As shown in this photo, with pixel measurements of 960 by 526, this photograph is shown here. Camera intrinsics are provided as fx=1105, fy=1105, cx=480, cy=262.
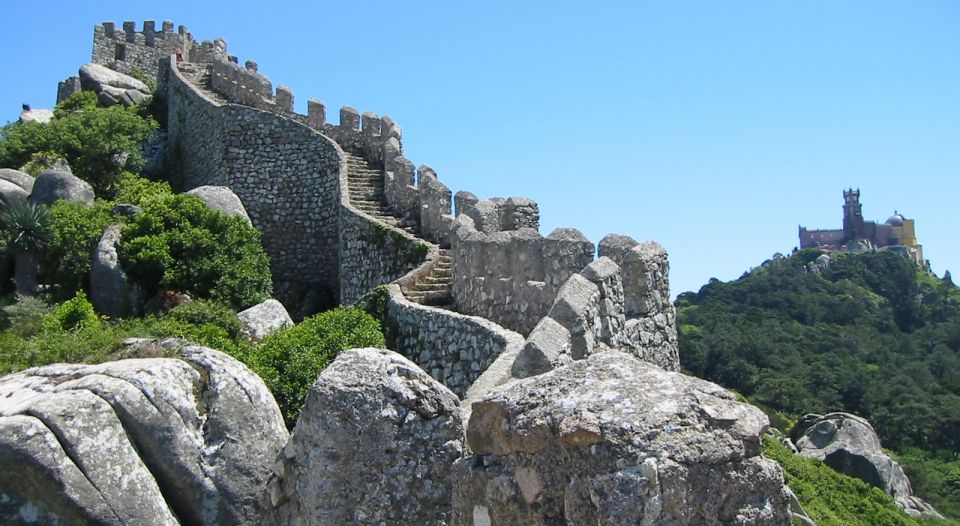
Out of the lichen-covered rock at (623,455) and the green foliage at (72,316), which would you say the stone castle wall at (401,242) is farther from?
the green foliage at (72,316)

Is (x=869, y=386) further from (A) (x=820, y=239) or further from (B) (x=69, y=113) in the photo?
(A) (x=820, y=239)

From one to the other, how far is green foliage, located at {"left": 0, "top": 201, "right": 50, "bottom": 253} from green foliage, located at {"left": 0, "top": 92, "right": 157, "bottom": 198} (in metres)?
5.79

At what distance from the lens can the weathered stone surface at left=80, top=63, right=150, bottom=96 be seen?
37.8 meters

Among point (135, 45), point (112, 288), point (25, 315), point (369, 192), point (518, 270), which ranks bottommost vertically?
point (25, 315)

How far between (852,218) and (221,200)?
134m

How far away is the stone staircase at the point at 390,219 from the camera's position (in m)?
19.2

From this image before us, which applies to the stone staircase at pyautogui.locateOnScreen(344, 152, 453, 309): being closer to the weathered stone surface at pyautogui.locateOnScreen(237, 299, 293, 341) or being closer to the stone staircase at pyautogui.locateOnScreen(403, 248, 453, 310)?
the stone staircase at pyautogui.locateOnScreen(403, 248, 453, 310)

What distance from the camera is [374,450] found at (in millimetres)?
6324

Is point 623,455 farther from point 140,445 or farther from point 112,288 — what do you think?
point 112,288

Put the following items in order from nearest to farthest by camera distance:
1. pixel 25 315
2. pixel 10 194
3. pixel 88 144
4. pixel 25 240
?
pixel 25 315
pixel 25 240
pixel 10 194
pixel 88 144

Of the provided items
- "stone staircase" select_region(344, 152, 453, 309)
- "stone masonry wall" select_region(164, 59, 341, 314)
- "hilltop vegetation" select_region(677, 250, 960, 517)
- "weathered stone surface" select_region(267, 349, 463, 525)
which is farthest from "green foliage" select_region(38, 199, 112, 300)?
"hilltop vegetation" select_region(677, 250, 960, 517)

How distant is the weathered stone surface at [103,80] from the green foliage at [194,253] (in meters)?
15.7

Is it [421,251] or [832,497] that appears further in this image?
[421,251]

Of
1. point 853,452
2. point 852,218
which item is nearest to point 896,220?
point 852,218
